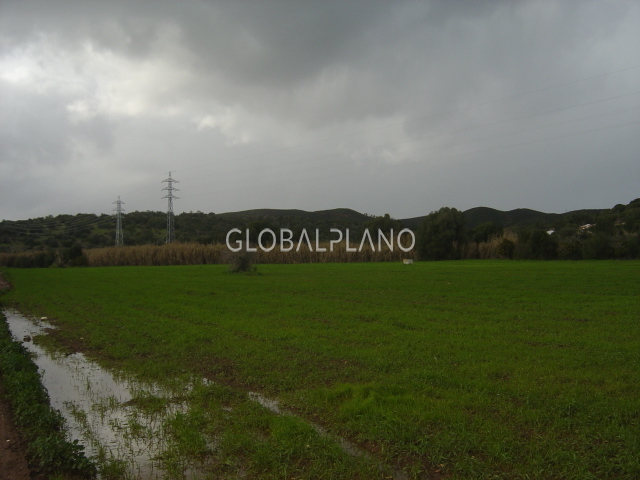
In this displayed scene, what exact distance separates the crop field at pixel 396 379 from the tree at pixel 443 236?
31725 mm

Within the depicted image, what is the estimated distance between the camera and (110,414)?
19.2ft

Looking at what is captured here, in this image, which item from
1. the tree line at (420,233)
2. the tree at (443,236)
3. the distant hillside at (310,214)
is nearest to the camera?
the tree line at (420,233)

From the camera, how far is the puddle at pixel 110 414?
14.9ft

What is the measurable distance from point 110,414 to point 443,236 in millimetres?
42550

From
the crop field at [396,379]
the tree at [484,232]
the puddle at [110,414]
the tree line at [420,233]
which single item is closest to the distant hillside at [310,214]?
the tree line at [420,233]

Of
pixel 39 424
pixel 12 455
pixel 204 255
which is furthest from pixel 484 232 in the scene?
pixel 12 455

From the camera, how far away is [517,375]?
624 centimetres

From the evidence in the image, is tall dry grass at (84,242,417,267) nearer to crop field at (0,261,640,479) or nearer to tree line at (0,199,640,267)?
tree line at (0,199,640,267)

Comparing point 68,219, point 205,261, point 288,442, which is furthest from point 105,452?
point 68,219

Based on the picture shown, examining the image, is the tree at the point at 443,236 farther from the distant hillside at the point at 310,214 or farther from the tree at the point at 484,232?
the distant hillside at the point at 310,214

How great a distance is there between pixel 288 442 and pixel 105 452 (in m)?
1.88

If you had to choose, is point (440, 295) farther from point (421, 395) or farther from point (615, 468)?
point (615, 468)

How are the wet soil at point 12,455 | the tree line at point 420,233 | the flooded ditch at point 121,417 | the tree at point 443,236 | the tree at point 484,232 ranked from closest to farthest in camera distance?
1. the wet soil at point 12,455
2. the flooded ditch at point 121,417
3. the tree line at point 420,233
4. the tree at point 443,236
5. the tree at point 484,232

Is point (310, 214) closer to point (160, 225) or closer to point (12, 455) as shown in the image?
point (160, 225)
